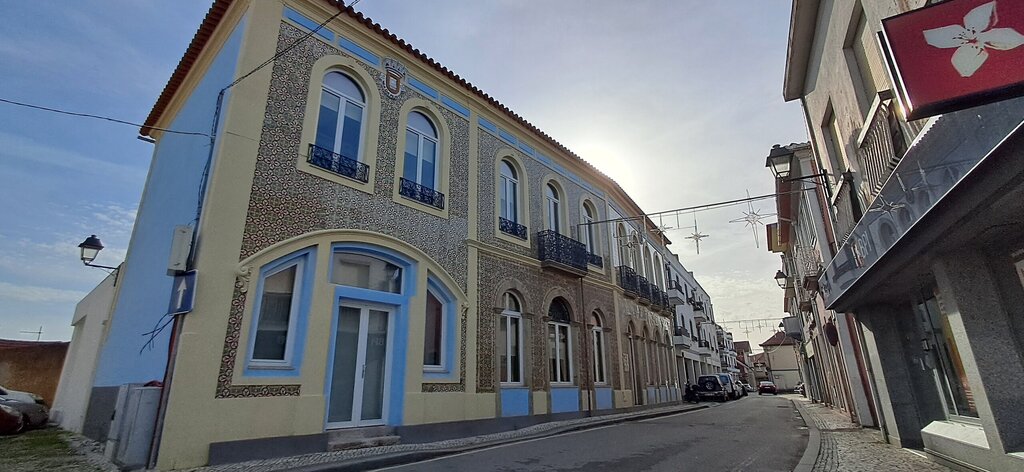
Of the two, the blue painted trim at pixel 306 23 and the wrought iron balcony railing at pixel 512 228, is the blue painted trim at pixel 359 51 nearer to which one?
the blue painted trim at pixel 306 23

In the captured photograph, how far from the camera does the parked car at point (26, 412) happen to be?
10081 mm

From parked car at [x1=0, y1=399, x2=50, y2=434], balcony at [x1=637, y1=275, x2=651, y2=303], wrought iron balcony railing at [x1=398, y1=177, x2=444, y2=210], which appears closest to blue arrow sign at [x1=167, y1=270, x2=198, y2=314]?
wrought iron balcony railing at [x1=398, y1=177, x2=444, y2=210]

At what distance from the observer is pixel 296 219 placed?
795cm

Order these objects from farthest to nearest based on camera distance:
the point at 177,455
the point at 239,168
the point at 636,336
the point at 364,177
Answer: the point at 636,336 < the point at 364,177 < the point at 239,168 < the point at 177,455

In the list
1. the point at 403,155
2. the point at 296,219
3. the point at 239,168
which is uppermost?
the point at 403,155

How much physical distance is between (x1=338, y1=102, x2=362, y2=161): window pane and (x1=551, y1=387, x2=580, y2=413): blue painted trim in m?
7.91

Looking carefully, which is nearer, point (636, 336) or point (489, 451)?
point (489, 451)

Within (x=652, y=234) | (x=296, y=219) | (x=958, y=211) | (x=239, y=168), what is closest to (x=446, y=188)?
(x=296, y=219)

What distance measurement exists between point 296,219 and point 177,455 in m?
3.66

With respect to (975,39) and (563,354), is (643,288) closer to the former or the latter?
(563,354)

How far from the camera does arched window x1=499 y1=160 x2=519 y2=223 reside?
43.3 feet

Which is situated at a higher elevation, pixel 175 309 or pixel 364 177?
pixel 364 177

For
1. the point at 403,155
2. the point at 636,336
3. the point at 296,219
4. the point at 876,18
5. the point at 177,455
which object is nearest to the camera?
the point at 876,18

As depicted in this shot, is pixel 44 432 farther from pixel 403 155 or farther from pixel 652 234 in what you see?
pixel 652 234
